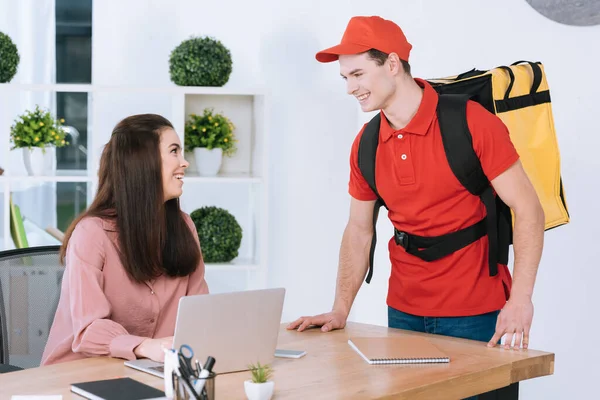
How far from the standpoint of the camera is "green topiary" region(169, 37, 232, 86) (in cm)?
385

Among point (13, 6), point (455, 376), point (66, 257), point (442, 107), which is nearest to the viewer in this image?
point (455, 376)

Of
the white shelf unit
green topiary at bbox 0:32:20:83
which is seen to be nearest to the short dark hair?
the white shelf unit

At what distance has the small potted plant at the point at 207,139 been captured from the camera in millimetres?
3918

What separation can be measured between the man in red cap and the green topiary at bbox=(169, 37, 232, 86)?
4.70ft

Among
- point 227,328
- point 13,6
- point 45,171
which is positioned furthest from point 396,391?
point 13,6

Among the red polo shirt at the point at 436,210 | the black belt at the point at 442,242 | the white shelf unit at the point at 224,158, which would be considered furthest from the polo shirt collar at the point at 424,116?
the white shelf unit at the point at 224,158

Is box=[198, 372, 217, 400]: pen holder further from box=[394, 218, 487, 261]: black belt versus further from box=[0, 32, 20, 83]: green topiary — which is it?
box=[0, 32, 20, 83]: green topiary

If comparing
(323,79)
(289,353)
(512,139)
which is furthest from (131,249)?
(323,79)

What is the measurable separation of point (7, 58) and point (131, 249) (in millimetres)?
1899

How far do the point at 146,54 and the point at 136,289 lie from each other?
86.3 inches

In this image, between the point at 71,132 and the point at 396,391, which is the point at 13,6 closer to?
the point at 71,132

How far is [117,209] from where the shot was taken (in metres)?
2.32

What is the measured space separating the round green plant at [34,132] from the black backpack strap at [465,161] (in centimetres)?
207

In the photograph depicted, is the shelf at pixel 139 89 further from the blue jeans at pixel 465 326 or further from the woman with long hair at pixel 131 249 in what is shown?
the blue jeans at pixel 465 326
